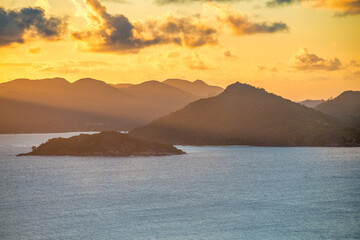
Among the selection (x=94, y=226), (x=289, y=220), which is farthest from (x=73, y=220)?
(x=289, y=220)

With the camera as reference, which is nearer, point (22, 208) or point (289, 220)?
point (289, 220)

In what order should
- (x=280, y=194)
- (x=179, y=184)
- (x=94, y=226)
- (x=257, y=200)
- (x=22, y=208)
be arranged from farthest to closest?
1. (x=179, y=184)
2. (x=280, y=194)
3. (x=257, y=200)
4. (x=22, y=208)
5. (x=94, y=226)

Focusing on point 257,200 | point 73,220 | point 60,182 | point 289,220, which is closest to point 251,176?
point 257,200

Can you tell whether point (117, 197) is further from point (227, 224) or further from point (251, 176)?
point (251, 176)

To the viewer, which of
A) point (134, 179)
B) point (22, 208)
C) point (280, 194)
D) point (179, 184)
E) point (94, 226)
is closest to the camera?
point (94, 226)

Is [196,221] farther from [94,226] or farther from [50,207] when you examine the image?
[50,207]

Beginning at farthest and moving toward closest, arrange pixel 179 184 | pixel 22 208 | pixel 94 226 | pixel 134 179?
pixel 134 179
pixel 179 184
pixel 22 208
pixel 94 226
